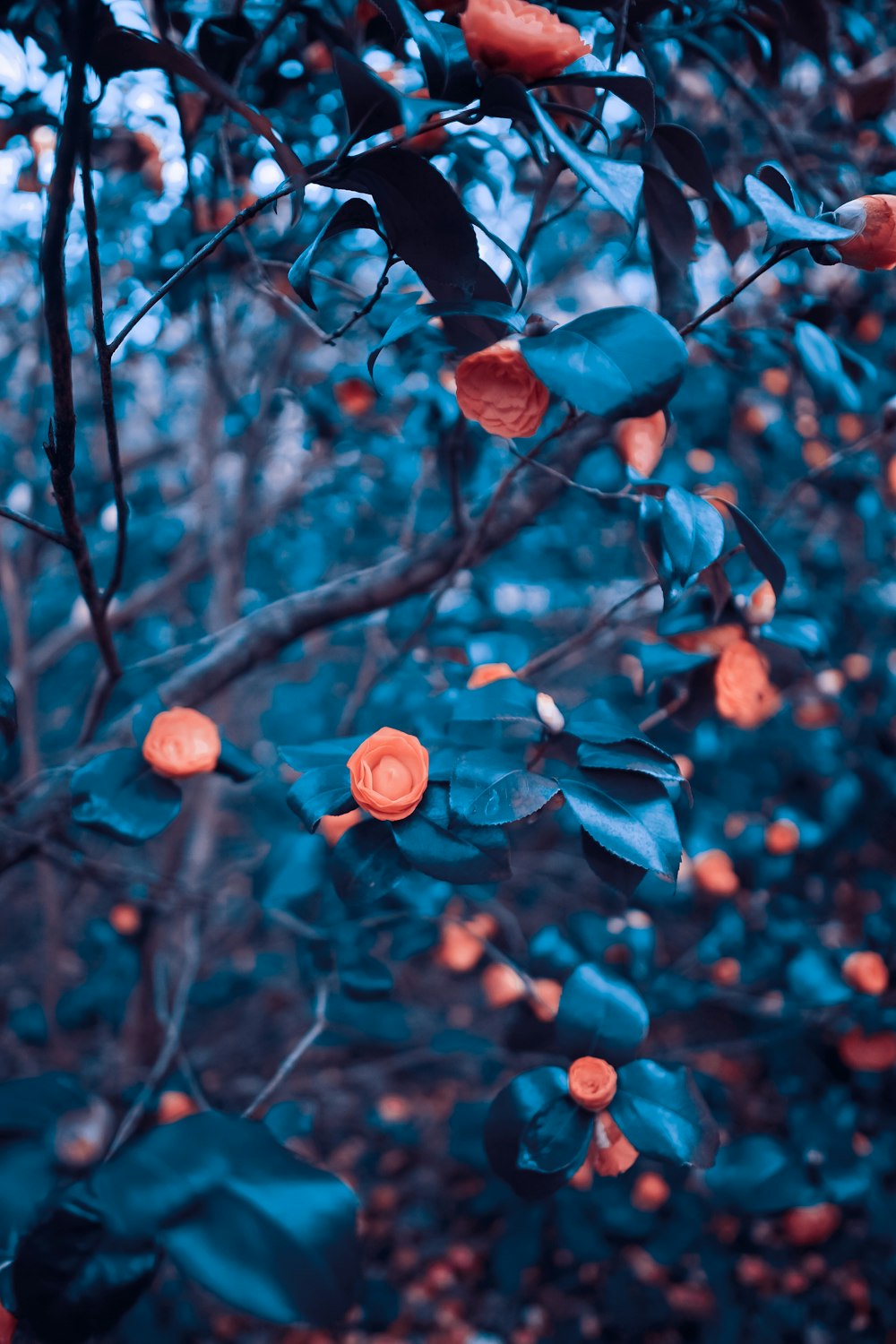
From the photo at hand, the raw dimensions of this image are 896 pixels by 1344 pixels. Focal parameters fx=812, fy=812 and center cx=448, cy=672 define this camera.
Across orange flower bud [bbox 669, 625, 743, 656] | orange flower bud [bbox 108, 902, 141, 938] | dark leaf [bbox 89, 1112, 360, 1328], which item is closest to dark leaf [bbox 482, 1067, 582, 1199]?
dark leaf [bbox 89, 1112, 360, 1328]

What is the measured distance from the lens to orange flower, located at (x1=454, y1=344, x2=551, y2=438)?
57 centimetres

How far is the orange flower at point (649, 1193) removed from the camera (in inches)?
46.1

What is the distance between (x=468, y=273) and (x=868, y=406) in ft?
3.18

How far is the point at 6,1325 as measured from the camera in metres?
0.61

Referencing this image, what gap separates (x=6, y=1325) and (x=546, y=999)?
2.04 ft

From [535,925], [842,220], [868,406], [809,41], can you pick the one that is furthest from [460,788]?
[535,925]

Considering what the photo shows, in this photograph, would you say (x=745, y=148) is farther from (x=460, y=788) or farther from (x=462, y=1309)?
(x=462, y=1309)

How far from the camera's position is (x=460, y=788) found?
0.58 m

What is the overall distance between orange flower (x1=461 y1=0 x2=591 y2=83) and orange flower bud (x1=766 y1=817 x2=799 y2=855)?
3.36 feet

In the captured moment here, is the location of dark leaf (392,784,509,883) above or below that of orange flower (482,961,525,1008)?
above

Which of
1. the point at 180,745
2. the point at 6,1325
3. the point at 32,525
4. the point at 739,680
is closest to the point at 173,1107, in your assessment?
the point at 6,1325

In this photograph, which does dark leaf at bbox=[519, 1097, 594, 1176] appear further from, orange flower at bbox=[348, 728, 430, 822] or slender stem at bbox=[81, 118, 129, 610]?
slender stem at bbox=[81, 118, 129, 610]

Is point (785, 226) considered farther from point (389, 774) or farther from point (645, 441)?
point (389, 774)

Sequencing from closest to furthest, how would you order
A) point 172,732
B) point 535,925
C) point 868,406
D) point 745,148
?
point 172,732 < point 868,406 < point 745,148 < point 535,925
